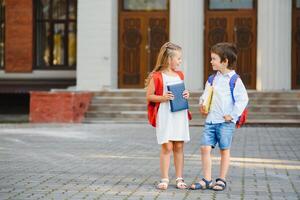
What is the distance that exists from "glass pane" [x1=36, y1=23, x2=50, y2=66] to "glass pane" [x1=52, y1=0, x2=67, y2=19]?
48 cm

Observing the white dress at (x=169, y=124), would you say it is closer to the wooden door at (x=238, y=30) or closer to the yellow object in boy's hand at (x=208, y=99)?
the yellow object in boy's hand at (x=208, y=99)

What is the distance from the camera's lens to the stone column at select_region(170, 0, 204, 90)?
82.7ft

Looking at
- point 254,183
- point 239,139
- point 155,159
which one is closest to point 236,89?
point 254,183

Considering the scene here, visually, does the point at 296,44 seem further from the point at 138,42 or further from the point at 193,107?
the point at 138,42

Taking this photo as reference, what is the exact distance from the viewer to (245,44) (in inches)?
1029

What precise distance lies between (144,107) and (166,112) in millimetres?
14239

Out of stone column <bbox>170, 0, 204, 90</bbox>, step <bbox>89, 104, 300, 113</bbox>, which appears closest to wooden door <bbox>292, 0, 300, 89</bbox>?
stone column <bbox>170, 0, 204, 90</bbox>

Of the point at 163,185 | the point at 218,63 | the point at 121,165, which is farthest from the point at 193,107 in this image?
the point at 163,185

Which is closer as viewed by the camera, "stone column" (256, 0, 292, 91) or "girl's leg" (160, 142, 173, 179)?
"girl's leg" (160, 142, 173, 179)

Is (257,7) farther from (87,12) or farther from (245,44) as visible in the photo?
(87,12)

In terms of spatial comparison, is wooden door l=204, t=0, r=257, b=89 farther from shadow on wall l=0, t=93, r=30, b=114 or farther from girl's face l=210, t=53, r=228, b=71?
girl's face l=210, t=53, r=228, b=71

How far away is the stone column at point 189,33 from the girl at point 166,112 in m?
Answer: 16.2

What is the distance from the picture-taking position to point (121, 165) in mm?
11578

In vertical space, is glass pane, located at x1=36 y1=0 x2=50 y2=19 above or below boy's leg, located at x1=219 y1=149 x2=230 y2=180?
above
